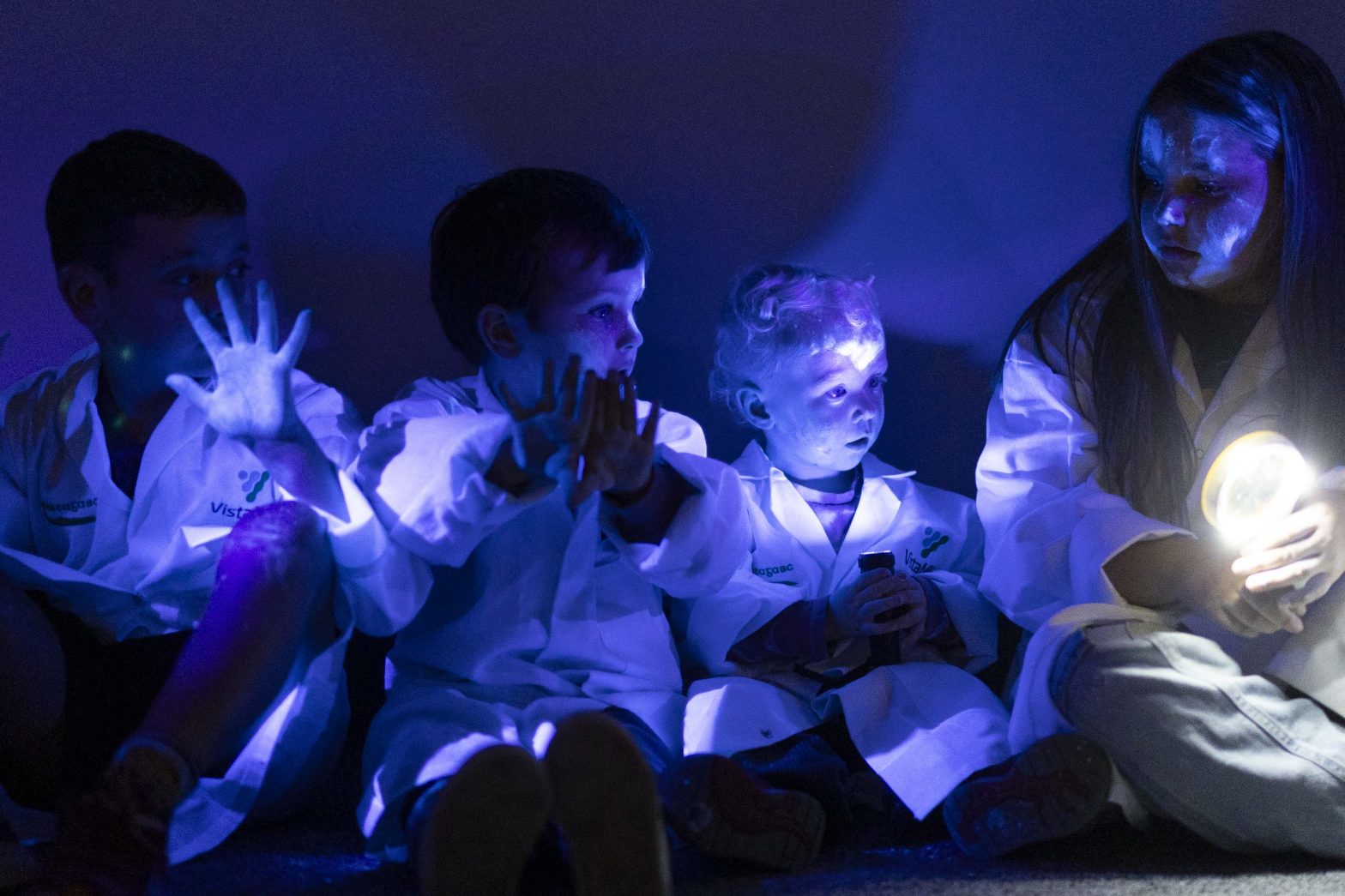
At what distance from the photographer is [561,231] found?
4.71 ft

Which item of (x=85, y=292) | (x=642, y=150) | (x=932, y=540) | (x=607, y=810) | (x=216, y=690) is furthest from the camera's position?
(x=642, y=150)

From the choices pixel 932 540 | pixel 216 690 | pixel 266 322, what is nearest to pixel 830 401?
pixel 932 540

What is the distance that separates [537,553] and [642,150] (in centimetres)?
67

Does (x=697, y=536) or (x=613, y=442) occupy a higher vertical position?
(x=613, y=442)

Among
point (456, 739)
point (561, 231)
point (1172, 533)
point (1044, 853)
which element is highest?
point (561, 231)

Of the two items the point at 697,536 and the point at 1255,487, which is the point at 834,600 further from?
the point at 1255,487

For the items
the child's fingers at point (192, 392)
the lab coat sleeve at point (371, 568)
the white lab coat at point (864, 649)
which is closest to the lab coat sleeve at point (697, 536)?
the white lab coat at point (864, 649)

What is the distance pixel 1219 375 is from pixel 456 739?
1.00 meters

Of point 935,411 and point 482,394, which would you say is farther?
point 935,411

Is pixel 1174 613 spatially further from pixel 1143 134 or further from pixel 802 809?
pixel 1143 134

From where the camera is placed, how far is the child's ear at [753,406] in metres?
1.63

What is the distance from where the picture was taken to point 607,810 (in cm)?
93

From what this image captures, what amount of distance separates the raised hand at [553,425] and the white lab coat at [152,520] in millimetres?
184

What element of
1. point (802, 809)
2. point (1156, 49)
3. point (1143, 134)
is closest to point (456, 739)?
point (802, 809)
